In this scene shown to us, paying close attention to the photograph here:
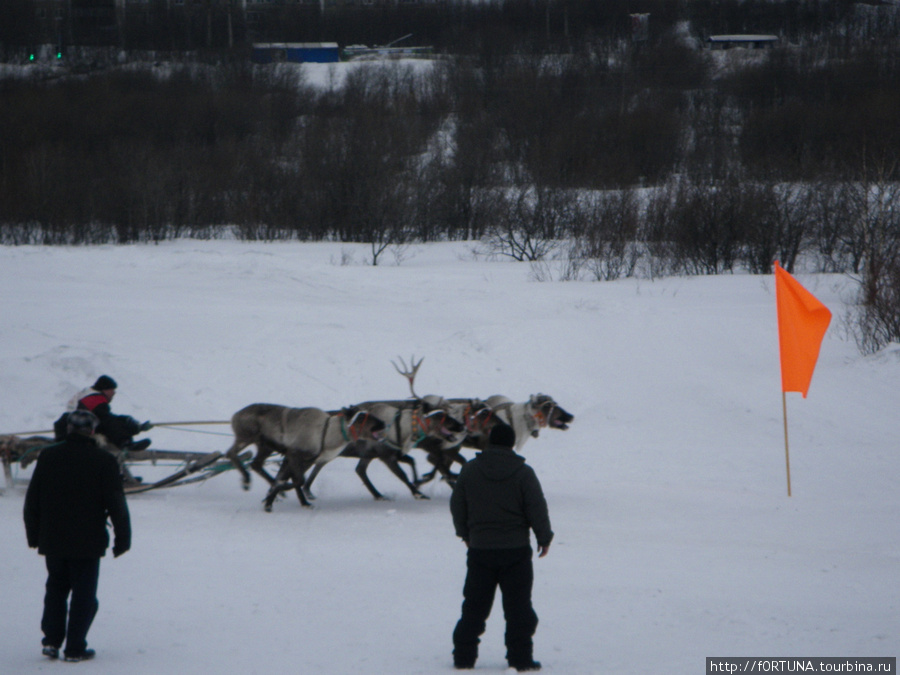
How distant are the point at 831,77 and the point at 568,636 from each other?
68.1m

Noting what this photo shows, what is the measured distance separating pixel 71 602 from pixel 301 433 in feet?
13.8

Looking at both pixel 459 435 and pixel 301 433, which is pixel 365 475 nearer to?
pixel 301 433

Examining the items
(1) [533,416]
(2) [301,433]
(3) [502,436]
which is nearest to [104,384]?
(2) [301,433]

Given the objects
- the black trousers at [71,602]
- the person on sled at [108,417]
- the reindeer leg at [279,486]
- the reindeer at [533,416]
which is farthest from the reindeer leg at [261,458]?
the black trousers at [71,602]

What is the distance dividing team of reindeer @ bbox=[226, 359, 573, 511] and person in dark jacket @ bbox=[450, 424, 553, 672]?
13.7ft

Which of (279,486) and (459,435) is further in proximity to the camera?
(459,435)

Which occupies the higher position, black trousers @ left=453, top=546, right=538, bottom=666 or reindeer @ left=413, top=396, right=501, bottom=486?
black trousers @ left=453, top=546, right=538, bottom=666

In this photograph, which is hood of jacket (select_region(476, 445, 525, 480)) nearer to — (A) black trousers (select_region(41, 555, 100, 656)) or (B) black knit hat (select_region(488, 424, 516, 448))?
(B) black knit hat (select_region(488, 424, 516, 448))

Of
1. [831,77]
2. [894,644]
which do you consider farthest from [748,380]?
[831,77]

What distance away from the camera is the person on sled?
331 inches

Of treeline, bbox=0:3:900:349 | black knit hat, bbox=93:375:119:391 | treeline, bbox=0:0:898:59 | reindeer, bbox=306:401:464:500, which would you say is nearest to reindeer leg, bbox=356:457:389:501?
reindeer, bbox=306:401:464:500

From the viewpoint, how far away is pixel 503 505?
471cm

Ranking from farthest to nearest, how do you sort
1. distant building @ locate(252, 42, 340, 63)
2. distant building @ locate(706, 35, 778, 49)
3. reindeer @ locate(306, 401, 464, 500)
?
distant building @ locate(706, 35, 778, 49) → distant building @ locate(252, 42, 340, 63) → reindeer @ locate(306, 401, 464, 500)

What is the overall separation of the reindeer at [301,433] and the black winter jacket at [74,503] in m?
3.97
